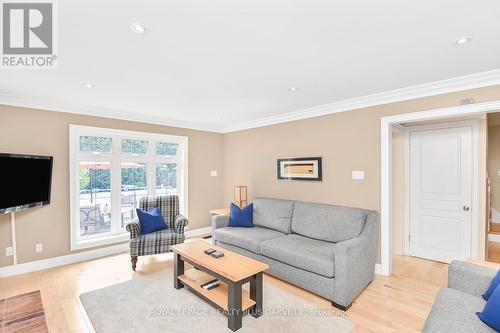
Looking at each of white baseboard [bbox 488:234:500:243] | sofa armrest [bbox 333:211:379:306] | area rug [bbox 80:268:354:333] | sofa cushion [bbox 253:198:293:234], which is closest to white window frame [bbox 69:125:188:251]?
area rug [bbox 80:268:354:333]

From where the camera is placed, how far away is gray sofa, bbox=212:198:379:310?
2.52 metres

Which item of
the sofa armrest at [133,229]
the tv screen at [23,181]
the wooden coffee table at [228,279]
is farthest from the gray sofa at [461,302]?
the tv screen at [23,181]

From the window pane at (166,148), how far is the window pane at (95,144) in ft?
2.86

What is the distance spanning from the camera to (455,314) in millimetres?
1556

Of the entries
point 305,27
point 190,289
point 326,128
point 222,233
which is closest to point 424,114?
point 326,128

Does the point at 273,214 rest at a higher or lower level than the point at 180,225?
higher

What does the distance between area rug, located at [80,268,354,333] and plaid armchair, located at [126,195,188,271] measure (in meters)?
0.55

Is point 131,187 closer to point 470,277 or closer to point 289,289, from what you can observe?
point 289,289

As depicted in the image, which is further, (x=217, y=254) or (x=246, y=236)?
(x=246, y=236)

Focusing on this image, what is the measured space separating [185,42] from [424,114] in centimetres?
282

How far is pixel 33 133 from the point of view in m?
3.39

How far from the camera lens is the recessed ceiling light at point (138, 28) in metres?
1.64

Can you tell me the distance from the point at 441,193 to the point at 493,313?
2717 millimetres

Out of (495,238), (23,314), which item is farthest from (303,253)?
(495,238)
